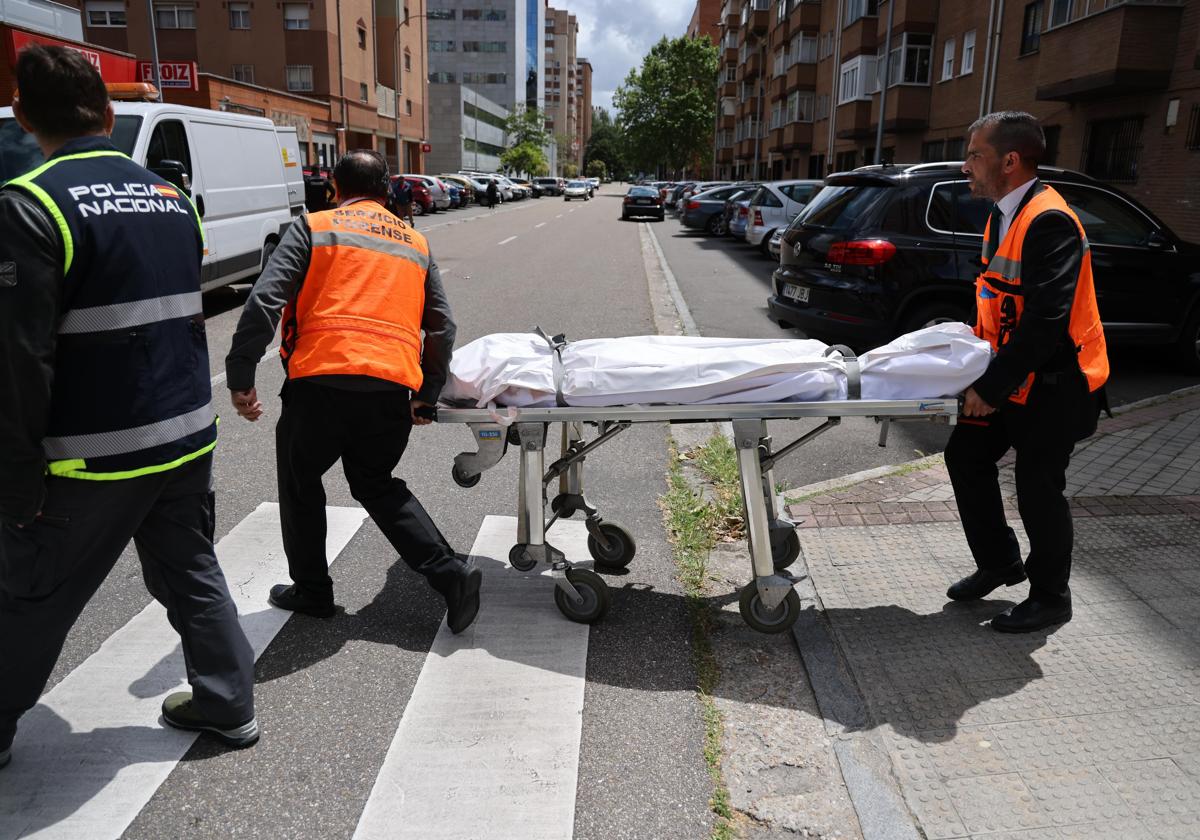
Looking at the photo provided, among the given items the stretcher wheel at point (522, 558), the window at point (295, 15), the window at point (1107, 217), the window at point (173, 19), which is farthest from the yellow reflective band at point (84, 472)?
the window at point (173, 19)

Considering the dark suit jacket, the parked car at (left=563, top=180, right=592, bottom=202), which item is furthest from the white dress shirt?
the parked car at (left=563, top=180, right=592, bottom=202)

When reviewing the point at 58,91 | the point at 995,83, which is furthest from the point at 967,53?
the point at 58,91

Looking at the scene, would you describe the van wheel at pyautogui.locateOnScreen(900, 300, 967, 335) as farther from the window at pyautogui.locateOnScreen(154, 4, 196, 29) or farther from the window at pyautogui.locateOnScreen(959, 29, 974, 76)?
the window at pyautogui.locateOnScreen(154, 4, 196, 29)

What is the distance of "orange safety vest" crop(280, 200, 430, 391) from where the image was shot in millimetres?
3449

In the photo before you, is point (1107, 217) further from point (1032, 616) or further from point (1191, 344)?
point (1032, 616)

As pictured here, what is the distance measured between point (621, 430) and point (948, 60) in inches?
1249

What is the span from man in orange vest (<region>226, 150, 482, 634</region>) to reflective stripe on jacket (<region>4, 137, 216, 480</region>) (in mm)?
551

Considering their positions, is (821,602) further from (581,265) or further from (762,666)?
(581,265)

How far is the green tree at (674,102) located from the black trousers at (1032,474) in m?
97.7

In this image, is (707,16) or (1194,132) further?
(707,16)

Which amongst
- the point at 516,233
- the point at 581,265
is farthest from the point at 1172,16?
the point at 516,233

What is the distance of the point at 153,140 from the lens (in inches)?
403

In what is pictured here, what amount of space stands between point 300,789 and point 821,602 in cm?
228

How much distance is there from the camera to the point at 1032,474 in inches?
147
